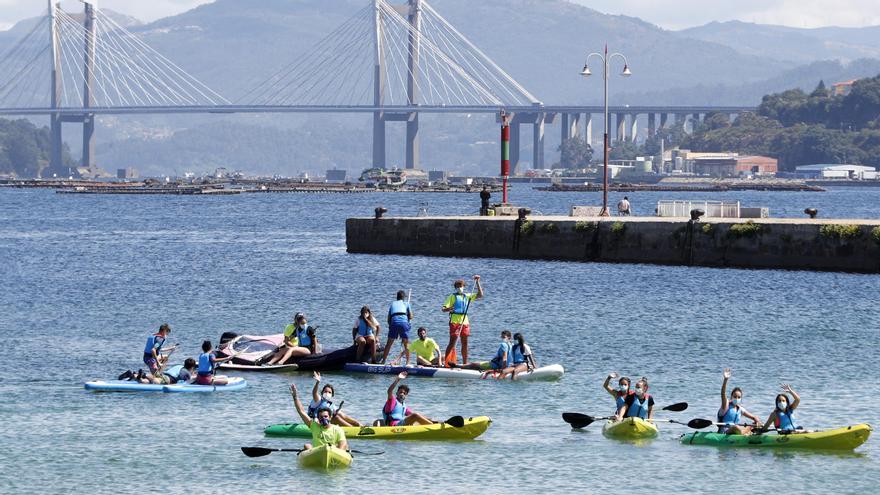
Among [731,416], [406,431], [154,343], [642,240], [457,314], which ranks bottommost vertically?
[406,431]

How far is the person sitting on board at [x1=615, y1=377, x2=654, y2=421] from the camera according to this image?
33188mm

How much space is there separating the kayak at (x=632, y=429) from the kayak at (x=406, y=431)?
8.12 ft

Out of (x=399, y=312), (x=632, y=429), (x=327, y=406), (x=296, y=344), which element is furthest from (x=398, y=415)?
(x=296, y=344)

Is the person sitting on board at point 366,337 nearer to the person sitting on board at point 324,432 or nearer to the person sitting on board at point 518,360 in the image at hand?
the person sitting on board at point 518,360

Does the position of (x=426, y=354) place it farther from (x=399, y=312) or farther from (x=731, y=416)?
(x=731, y=416)

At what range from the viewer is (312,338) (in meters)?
41.3

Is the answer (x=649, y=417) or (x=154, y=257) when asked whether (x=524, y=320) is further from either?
(x=154, y=257)

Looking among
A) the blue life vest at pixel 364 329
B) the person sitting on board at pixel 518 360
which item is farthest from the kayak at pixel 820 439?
the blue life vest at pixel 364 329

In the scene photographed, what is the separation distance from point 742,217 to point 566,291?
49.6ft

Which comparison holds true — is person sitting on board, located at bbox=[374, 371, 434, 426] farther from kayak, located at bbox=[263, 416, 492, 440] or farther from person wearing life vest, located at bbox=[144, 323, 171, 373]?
person wearing life vest, located at bbox=[144, 323, 171, 373]

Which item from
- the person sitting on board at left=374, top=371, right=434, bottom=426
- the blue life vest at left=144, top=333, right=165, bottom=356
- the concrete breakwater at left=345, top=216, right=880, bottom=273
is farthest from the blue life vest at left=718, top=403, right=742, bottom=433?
the concrete breakwater at left=345, top=216, right=880, bottom=273

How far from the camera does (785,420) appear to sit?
103 feet

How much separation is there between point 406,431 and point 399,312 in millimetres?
7230

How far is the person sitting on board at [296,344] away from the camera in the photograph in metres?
40.8
